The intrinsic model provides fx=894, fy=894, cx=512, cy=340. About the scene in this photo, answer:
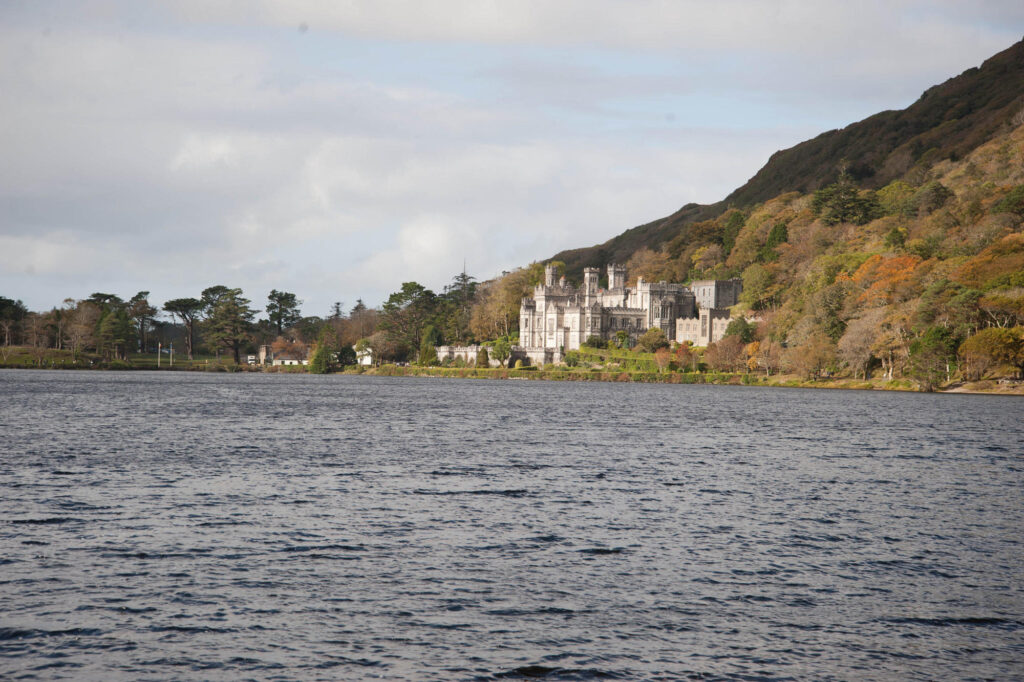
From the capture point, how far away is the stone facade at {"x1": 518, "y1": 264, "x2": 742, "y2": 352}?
532 feet

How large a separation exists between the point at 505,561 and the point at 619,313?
145m

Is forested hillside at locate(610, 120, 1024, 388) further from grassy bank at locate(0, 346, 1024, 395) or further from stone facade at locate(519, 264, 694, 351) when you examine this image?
stone facade at locate(519, 264, 694, 351)

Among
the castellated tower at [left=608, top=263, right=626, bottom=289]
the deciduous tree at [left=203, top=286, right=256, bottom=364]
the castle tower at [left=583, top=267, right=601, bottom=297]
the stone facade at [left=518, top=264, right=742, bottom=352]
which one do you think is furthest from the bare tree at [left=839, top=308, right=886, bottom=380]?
the deciduous tree at [left=203, top=286, right=256, bottom=364]

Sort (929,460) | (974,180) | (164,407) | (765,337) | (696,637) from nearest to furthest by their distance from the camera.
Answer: (696,637)
(929,460)
(164,407)
(765,337)
(974,180)

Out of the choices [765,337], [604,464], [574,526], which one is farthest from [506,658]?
[765,337]

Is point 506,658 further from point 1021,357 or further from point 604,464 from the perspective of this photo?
point 1021,357

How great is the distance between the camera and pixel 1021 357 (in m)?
94.0

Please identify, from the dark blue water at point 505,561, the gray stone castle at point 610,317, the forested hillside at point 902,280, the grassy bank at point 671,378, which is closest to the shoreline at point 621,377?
the grassy bank at point 671,378

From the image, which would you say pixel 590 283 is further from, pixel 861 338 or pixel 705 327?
pixel 861 338

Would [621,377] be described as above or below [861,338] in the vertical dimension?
below

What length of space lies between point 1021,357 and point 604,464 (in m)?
73.6

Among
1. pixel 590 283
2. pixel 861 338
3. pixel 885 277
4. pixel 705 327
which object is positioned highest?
pixel 590 283

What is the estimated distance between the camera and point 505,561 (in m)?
21.1

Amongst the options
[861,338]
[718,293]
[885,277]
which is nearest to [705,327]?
[718,293]
